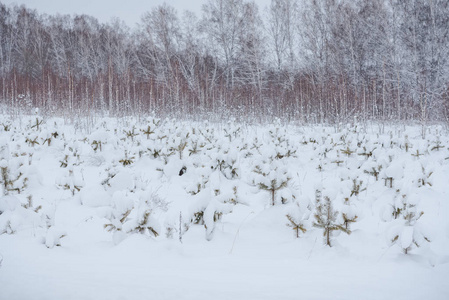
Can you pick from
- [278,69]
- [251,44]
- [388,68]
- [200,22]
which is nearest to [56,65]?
[200,22]

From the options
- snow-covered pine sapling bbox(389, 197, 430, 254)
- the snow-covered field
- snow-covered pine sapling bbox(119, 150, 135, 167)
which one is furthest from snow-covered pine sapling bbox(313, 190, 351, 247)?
snow-covered pine sapling bbox(119, 150, 135, 167)

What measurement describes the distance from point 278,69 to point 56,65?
60.1ft

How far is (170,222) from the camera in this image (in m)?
1.87

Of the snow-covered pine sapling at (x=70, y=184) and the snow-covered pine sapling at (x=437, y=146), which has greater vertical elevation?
the snow-covered pine sapling at (x=437, y=146)

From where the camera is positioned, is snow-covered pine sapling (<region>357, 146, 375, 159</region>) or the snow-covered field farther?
snow-covered pine sapling (<region>357, 146, 375, 159</region>)

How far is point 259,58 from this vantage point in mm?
15961

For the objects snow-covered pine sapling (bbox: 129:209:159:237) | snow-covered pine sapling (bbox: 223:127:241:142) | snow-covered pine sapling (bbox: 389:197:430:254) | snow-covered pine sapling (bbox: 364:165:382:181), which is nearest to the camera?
snow-covered pine sapling (bbox: 389:197:430:254)

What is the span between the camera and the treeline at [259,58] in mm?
10586

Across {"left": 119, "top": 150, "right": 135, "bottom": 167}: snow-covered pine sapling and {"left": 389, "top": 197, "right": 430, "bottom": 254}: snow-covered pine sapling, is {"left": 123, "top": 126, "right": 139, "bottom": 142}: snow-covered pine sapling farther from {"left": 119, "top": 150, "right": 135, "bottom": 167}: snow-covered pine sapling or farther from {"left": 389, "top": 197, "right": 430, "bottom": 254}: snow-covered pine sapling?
{"left": 389, "top": 197, "right": 430, "bottom": 254}: snow-covered pine sapling

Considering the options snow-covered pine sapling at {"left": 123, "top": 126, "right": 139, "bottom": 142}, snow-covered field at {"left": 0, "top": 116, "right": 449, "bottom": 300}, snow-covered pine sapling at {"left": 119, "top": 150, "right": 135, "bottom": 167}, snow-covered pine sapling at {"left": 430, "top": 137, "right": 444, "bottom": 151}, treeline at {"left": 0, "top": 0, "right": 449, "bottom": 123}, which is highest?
treeline at {"left": 0, "top": 0, "right": 449, "bottom": 123}

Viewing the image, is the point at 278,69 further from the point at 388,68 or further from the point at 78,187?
the point at 78,187

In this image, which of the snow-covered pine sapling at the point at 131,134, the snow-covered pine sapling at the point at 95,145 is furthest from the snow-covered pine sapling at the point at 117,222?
the snow-covered pine sapling at the point at 131,134

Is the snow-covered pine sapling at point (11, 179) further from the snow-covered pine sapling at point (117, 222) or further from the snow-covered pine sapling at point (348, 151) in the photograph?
the snow-covered pine sapling at point (348, 151)

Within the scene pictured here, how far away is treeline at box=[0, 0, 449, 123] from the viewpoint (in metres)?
10.6
